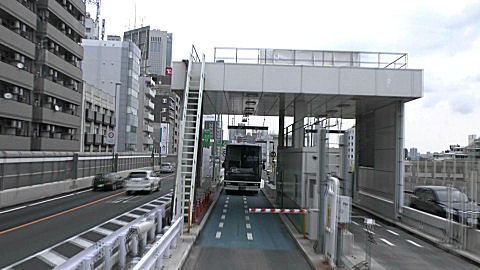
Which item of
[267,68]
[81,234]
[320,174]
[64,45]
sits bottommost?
[81,234]

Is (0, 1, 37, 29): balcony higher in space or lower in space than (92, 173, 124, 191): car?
higher

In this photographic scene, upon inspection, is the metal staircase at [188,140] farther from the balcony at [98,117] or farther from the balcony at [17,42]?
the balcony at [98,117]

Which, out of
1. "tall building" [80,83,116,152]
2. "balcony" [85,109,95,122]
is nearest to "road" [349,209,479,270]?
"tall building" [80,83,116,152]

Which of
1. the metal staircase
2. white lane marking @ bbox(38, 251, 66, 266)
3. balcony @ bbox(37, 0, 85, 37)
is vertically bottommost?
white lane marking @ bbox(38, 251, 66, 266)

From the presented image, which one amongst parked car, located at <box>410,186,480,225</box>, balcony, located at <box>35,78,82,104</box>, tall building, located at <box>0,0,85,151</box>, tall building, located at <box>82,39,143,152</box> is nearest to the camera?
→ parked car, located at <box>410,186,480,225</box>

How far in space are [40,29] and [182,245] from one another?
3912 centimetres

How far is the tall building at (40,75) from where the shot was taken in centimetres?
3469

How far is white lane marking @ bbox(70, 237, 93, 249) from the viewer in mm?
11232

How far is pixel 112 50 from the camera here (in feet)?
234

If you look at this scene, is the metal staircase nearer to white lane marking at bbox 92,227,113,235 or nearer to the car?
white lane marking at bbox 92,227,113,235

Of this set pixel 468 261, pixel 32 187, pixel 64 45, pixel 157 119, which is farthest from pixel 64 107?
pixel 157 119

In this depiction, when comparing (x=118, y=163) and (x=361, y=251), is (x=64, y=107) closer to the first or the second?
(x=118, y=163)

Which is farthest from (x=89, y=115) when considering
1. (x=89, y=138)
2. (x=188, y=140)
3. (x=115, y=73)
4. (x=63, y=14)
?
(x=188, y=140)

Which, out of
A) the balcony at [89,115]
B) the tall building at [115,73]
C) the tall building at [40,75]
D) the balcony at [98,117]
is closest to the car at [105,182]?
the tall building at [40,75]
